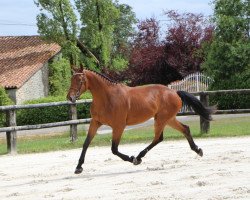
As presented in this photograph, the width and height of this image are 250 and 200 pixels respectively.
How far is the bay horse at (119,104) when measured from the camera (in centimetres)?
943

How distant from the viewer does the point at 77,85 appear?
920 cm

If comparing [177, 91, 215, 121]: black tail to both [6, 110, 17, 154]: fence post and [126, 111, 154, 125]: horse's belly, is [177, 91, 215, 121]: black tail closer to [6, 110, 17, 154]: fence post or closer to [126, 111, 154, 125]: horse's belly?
[126, 111, 154, 125]: horse's belly

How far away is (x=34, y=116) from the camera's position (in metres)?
37.7

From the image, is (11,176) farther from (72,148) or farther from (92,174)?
(72,148)

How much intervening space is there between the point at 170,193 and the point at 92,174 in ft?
8.04

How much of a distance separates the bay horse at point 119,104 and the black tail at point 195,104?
428 mm

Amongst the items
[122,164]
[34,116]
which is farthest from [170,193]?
[34,116]

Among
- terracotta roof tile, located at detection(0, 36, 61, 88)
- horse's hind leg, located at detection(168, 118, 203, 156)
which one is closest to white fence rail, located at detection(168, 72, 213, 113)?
terracotta roof tile, located at detection(0, 36, 61, 88)

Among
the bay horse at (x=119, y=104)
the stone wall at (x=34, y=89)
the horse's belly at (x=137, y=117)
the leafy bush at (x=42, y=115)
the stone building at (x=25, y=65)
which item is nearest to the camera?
the bay horse at (x=119, y=104)

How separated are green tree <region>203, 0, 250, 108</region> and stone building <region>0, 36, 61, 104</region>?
1473cm

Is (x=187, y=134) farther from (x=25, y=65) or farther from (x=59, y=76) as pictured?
(x=59, y=76)

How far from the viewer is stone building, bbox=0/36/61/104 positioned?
40688 millimetres

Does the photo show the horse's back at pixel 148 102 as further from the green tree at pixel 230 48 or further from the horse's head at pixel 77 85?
the green tree at pixel 230 48

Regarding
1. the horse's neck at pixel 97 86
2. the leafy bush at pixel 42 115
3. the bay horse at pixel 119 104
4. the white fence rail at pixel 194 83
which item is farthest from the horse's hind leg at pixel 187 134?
the white fence rail at pixel 194 83
